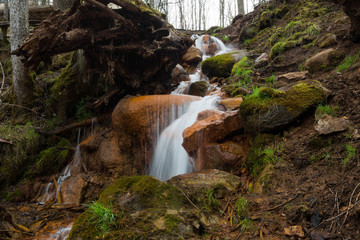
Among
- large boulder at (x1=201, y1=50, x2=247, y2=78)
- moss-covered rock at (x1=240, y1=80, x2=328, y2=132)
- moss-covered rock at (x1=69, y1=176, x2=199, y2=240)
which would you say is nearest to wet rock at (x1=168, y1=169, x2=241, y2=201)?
moss-covered rock at (x1=69, y1=176, x2=199, y2=240)

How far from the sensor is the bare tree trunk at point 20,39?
631cm

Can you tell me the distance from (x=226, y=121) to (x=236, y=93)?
4.53 ft

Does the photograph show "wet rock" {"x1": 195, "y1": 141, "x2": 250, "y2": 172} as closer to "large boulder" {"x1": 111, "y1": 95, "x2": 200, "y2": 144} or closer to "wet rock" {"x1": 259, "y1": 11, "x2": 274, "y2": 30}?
"large boulder" {"x1": 111, "y1": 95, "x2": 200, "y2": 144}

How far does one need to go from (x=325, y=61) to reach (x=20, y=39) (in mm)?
8197

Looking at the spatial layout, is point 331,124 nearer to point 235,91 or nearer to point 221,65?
point 235,91

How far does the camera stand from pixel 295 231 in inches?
72.2

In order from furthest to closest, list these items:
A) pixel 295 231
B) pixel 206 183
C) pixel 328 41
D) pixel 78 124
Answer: pixel 78 124 → pixel 328 41 → pixel 206 183 → pixel 295 231

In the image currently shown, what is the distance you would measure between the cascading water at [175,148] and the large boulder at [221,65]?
8.31 feet

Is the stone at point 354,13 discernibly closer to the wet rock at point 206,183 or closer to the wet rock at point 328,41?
the wet rock at point 328,41

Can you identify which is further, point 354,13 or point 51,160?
point 51,160

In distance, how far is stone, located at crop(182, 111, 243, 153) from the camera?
3867mm

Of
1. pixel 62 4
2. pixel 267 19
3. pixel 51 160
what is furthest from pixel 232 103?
pixel 267 19

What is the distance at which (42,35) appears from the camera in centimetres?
451

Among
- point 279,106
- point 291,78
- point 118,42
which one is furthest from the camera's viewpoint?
point 118,42
